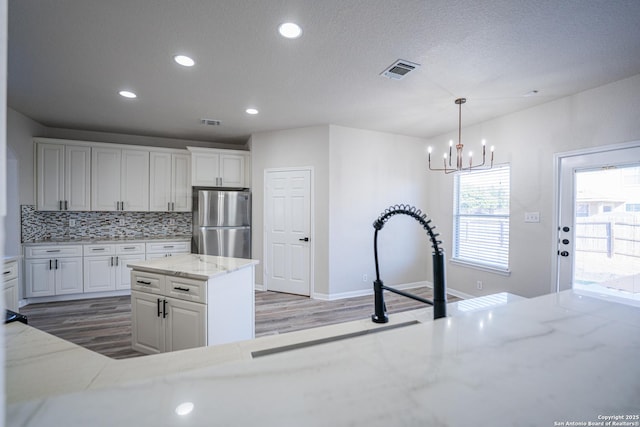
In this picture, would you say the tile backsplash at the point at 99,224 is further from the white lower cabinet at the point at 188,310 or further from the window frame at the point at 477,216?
the window frame at the point at 477,216

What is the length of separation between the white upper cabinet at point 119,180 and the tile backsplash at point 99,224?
1.09 feet

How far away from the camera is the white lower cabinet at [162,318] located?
2.06m

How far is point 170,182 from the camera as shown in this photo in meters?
4.66

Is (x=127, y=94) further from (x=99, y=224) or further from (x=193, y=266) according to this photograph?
(x=99, y=224)

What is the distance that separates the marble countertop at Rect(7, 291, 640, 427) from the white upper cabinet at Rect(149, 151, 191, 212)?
4695mm

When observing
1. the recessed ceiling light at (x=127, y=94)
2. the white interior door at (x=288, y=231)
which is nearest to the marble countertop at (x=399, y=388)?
the recessed ceiling light at (x=127, y=94)

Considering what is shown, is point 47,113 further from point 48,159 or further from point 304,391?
point 304,391

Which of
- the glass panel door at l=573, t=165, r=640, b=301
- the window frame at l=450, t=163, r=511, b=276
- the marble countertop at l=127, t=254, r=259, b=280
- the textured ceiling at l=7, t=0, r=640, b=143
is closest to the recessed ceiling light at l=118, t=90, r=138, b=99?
the textured ceiling at l=7, t=0, r=640, b=143

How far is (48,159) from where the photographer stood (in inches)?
157

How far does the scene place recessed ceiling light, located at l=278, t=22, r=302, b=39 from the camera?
192 cm

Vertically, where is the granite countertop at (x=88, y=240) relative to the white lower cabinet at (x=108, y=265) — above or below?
above

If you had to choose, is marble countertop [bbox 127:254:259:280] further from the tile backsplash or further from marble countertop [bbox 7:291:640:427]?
the tile backsplash

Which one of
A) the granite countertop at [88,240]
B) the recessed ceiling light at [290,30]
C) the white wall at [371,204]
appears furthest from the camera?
the white wall at [371,204]

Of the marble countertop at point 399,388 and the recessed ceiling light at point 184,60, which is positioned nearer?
the marble countertop at point 399,388
